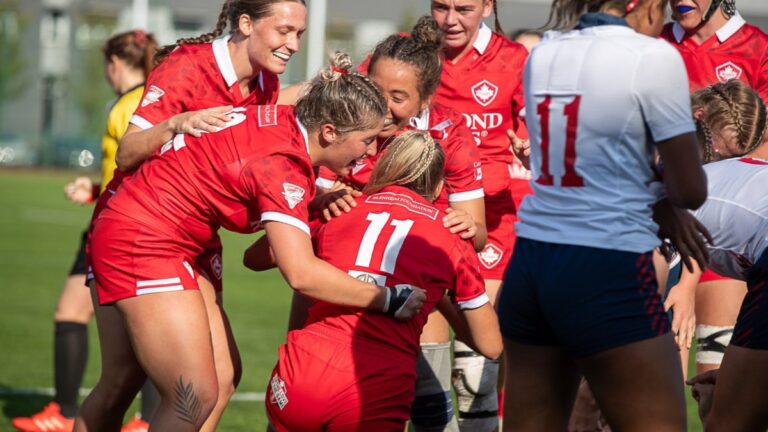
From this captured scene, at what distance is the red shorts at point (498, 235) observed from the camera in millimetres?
5941

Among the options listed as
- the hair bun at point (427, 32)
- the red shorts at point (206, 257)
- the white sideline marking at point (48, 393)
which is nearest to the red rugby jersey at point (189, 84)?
the red shorts at point (206, 257)

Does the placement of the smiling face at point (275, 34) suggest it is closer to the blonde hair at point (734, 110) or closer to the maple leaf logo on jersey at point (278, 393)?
the maple leaf logo on jersey at point (278, 393)

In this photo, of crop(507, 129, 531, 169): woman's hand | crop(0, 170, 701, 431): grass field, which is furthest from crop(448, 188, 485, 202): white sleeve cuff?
crop(0, 170, 701, 431): grass field

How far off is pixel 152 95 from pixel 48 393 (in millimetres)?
4035

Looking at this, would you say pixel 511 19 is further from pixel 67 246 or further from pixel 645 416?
pixel 645 416

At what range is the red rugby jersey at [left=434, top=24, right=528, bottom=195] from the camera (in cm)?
576

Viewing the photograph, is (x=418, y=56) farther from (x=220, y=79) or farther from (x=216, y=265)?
(x=216, y=265)

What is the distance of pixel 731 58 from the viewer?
18.7 ft

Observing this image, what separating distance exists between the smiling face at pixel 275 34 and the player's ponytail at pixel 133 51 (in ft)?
7.66

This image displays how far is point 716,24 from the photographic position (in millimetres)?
5738

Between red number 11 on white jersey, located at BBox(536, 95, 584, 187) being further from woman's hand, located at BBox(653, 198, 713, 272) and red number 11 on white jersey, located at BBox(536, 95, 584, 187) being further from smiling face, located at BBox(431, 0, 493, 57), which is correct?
smiling face, located at BBox(431, 0, 493, 57)

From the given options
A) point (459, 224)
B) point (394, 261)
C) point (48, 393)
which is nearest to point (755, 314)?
point (459, 224)

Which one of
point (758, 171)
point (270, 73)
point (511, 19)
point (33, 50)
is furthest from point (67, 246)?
point (33, 50)

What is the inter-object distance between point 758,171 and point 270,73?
2.19 m
